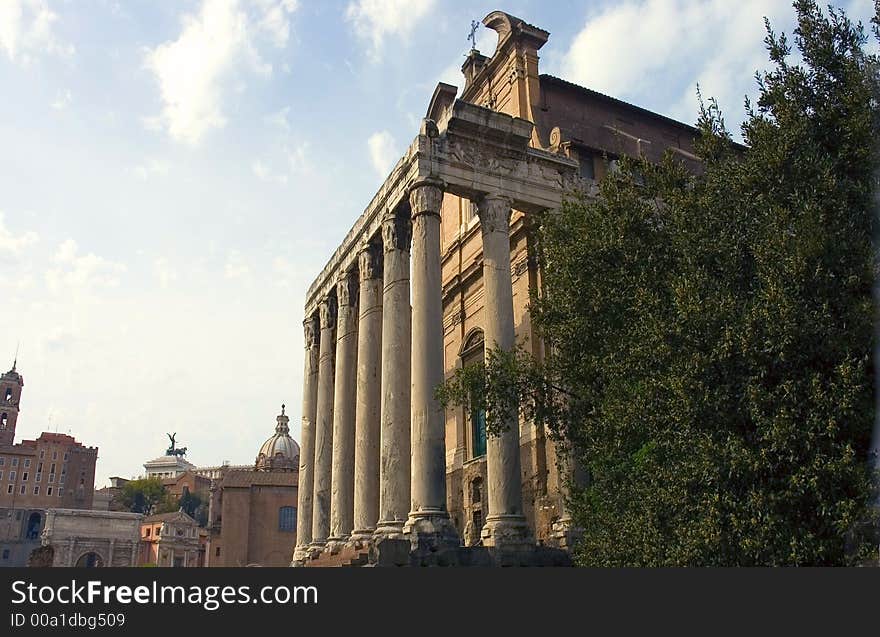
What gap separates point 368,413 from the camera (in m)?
19.7

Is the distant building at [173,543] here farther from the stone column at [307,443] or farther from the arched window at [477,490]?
the arched window at [477,490]

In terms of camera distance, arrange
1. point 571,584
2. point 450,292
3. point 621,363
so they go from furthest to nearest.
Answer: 1. point 450,292
2. point 621,363
3. point 571,584

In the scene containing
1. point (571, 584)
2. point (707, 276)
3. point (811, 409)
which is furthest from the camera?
point (707, 276)

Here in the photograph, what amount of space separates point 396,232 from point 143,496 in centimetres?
10711

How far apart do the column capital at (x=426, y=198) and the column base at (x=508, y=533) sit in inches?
275

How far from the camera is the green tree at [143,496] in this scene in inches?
4419

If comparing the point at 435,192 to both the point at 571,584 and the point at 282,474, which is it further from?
the point at 282,474

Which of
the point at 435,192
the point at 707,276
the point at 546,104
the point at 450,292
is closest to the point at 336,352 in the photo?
the point at 450,292

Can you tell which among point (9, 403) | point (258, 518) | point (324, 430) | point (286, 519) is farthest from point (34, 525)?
point (324, 430)

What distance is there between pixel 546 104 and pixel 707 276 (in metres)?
14.7

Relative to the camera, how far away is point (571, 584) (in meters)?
8.09

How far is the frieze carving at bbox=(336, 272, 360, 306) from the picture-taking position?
23250 mm

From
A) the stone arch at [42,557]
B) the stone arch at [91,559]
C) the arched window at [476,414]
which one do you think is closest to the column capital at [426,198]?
the arched window at [476,414]

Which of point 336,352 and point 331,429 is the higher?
point 336,352
